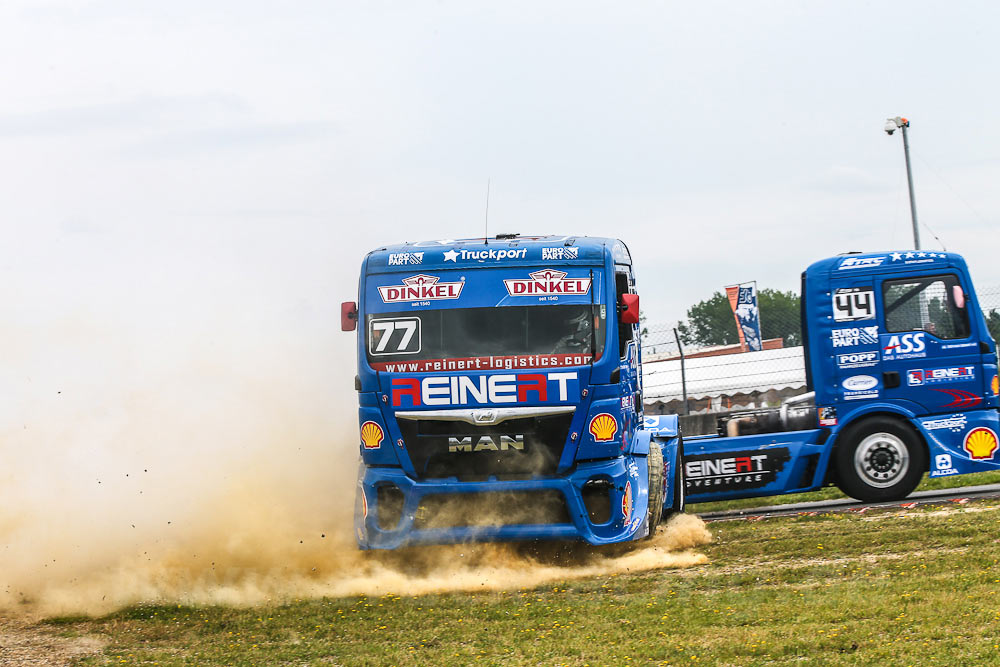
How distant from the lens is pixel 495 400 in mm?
10273

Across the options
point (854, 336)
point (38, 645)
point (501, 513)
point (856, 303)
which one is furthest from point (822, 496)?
point (38, 645)

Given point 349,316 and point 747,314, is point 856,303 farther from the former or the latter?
point 747,314

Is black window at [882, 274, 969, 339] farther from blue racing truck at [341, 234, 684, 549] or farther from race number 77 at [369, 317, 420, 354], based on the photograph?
race number 77 at [369, 317, 420, 354]

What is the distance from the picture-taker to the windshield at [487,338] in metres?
10.3

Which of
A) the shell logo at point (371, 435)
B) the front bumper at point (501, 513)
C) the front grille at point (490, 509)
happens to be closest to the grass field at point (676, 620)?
the front bumper at point (501, 513)

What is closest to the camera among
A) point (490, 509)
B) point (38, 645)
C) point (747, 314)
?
point (38, 645)

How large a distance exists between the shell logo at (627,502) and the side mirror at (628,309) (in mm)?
1488

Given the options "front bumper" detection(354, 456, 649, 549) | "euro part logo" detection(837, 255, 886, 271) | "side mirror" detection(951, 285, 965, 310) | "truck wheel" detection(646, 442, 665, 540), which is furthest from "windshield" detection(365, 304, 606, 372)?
"side mirror" detection(951, 285, 965, 310)

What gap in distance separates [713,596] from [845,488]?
5.58 metres

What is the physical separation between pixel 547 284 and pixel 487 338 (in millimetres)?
729

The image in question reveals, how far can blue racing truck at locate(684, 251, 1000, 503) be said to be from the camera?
13.2 meters

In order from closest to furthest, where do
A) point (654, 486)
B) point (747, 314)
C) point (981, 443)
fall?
point (654, 486) → point (981, 443) → point (747, 314)

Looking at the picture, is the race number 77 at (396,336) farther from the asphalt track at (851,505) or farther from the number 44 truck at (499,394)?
the asphalt track at (851,505)

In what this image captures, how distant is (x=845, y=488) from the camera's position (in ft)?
44.9
